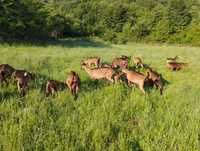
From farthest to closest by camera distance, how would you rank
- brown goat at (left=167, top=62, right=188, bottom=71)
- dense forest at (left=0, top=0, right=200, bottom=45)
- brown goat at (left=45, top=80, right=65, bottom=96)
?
dense forest at (left=0, top=0, right=200, bottom=45), brown goat at (left=167, top=62, right=188, bottom=71), brown goat at (left=45, top=80, right=65, bottom=96)

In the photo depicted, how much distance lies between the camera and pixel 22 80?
1043 centimetres

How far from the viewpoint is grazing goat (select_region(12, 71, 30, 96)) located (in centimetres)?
991

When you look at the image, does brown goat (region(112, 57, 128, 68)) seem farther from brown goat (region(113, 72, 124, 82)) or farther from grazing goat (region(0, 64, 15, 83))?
grazing goat (region(0, 64, 15, 83))

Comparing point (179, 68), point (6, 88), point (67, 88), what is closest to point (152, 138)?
point (67, 88)

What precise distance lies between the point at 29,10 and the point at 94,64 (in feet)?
55.7

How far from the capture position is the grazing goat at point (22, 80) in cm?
991

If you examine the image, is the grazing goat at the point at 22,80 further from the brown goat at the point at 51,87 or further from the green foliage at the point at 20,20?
the green foliage at the point at 20,20

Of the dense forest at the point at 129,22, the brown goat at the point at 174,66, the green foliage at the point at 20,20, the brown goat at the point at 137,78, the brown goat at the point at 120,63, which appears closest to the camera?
the brown goat at the point at 137,78

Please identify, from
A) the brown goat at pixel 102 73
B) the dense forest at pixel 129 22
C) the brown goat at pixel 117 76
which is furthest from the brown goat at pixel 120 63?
the dense forest at pixel 129 22

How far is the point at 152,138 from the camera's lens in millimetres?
7230

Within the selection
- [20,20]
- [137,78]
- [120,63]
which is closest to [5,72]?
[137,78]

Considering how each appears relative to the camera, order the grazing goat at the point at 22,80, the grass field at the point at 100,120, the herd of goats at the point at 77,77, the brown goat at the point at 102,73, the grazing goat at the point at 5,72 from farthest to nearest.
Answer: the brown goat at the point at 102,73 < the grazing goat at the point at 5,72 < the herd of goats at the point at 77,77 < the grazing goat at the point at 22,80 < the grass field at the point at 100,120

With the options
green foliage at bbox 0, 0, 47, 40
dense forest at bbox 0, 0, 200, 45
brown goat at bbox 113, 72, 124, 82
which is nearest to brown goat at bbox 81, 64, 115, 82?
brown goat at bbox 113, 72, 124, 82

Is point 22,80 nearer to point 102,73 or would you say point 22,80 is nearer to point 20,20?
point 102,73
